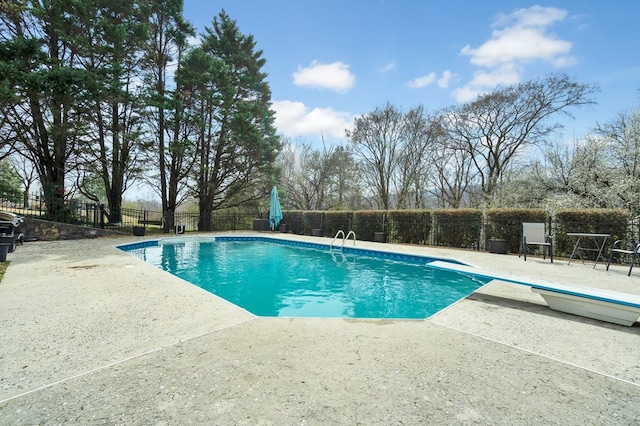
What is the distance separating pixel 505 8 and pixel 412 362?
416 inches

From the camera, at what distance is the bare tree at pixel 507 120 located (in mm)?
15430

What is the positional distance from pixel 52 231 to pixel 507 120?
942 inches

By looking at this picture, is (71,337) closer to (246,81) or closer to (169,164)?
(169,164)

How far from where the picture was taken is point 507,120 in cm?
1753

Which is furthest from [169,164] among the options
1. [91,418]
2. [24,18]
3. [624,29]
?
[624,29]

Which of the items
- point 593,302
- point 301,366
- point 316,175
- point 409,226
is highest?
point 316,175

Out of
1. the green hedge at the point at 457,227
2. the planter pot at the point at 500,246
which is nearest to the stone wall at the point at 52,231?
the green hedge at the point at 457,227

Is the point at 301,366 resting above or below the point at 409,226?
below

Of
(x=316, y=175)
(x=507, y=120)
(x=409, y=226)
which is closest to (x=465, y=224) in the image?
(x=409, y=226)

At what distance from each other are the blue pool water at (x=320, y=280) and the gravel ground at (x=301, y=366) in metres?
1.28

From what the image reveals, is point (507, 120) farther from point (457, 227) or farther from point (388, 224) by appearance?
point (388, 224)

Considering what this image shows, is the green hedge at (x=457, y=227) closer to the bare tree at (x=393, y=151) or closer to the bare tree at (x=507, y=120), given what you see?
the bare tree at (x=507, y=120)

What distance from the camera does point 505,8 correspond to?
27.6 feet

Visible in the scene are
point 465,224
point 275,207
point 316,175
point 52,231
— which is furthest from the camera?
point 316,175
